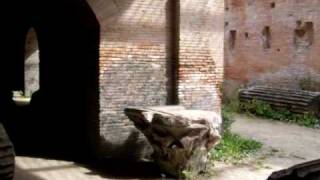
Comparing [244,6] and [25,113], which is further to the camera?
[244,6]

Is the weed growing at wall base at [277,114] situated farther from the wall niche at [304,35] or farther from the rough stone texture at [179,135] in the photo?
the rough stone texture at [179,135]

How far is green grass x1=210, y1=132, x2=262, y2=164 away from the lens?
9.07m

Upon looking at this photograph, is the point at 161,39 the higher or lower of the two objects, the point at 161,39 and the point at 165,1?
the lower

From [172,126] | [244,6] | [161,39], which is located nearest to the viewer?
[172,126]

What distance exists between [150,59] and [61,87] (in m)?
2.60

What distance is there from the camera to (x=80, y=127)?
30.4 ft

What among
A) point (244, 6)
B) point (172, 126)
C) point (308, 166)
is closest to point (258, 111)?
point (244, 6)

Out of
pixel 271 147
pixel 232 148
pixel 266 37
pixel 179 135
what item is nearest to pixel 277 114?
pixel 266 37

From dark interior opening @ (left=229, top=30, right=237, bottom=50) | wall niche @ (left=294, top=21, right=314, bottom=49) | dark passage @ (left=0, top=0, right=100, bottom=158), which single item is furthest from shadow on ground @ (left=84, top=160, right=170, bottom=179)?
dark interior opening @ (left=229, top=30, right=237, bottom=50)

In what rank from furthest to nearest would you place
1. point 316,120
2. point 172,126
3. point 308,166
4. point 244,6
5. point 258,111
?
point 244,6 → point 258,111 → point 316,120 → point 172,126 → point 308,166

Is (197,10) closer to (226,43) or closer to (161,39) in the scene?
(161,39)

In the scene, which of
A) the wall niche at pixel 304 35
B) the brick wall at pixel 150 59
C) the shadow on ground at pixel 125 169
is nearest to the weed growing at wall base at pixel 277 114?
the wall niche at pixel 304 35

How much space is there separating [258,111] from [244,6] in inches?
173

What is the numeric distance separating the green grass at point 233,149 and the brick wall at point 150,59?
2.53ft
